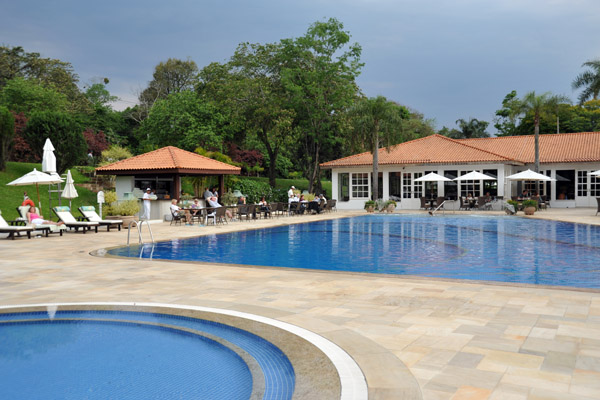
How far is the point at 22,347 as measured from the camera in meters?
4.83

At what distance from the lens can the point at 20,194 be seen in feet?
80.2

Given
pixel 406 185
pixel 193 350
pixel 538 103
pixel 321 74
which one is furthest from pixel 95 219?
pixel 538 103

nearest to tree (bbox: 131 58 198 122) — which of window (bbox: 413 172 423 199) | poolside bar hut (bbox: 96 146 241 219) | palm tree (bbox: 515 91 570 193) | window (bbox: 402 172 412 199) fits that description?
window (bbox: 402 172 412 199)

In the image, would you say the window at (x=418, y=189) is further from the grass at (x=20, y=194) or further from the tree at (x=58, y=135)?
the tree at (x=58, y=135)

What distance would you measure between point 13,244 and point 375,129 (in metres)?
20.0

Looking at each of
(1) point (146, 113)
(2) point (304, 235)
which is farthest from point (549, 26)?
(1) point (146, 113)

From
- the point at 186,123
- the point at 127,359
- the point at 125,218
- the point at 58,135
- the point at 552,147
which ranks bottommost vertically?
the point at 127,359

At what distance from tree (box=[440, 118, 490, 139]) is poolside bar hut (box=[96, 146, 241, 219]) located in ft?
114

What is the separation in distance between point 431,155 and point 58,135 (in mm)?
21347

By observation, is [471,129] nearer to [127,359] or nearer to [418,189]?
[418,189]

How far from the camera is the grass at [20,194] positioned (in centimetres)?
2247

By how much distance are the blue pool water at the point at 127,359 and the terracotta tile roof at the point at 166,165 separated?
1690 cm

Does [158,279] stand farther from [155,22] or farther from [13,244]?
[155,22]

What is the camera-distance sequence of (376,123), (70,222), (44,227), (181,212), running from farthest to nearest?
(376,123) → (181,212) → (70,222) → (44,227)
